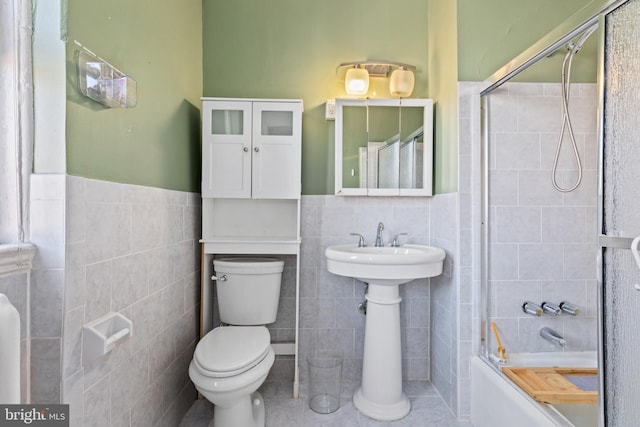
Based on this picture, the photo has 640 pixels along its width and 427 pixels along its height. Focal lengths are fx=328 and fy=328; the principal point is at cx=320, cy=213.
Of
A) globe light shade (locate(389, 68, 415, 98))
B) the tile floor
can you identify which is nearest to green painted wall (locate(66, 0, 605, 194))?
globe light shade (locate(389, 68, 415, 98))

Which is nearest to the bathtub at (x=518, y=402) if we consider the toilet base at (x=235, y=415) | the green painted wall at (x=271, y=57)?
the green painted wall at (x=271, y=57)

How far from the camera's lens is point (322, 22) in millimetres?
2096

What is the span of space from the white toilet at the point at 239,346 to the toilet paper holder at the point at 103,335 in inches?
15.2

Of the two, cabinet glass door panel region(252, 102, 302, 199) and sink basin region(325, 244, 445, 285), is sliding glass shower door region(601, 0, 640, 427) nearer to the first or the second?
sink basin region(325, 244, 445, 285)

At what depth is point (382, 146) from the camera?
2.07 metres

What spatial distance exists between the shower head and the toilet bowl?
1.73m

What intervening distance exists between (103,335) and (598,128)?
1642mm

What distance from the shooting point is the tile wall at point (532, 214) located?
5.51ft

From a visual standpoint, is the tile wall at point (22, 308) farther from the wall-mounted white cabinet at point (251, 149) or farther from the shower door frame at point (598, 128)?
the shower door frame at point (598, 128)

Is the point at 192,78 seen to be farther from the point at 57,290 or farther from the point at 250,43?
the point at 57,290

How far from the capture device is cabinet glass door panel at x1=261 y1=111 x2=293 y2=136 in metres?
1.91

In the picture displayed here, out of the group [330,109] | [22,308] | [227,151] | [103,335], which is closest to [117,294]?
[103,335]

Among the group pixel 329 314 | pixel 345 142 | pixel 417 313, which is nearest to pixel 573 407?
pixel 417 313

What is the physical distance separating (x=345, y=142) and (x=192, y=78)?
3.20ft
